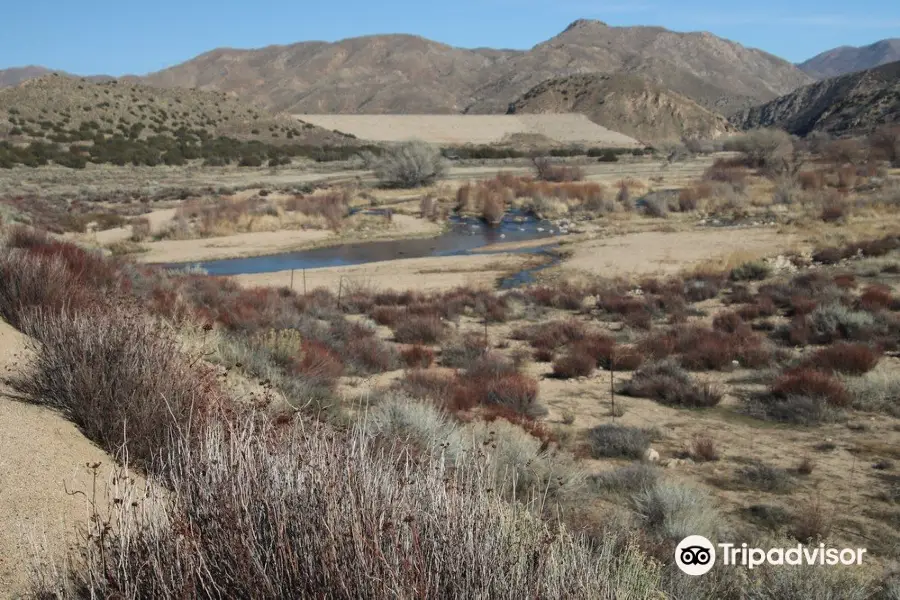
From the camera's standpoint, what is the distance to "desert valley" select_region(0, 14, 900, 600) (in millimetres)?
3047

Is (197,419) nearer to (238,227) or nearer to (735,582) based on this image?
(735,582)

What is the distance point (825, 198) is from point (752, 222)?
365 centimetres

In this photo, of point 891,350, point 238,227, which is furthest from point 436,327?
point 238,227

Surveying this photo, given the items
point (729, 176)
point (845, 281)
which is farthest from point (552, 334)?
point (729, 176)

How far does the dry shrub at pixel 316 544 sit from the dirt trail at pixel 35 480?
0.43 m

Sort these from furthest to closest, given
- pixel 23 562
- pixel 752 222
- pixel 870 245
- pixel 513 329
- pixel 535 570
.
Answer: pixel 752 222
pixel 870 245
pixel 513 329
pixel 23 562
pixel 535 570

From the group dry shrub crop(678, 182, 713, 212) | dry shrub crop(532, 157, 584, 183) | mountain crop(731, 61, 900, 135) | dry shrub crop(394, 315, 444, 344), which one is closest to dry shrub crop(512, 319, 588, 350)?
dry shrub crop(394, 315, 444, 344)

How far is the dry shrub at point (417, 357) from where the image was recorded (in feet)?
42.4

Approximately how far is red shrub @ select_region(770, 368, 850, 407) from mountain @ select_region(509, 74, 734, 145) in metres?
113

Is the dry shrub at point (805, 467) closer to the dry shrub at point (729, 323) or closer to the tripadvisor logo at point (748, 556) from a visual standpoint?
the tripadvisor logo at point (748, 556)

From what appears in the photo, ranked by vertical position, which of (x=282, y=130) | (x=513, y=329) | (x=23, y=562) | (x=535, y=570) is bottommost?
(x=513, y=329)

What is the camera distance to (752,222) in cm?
3431

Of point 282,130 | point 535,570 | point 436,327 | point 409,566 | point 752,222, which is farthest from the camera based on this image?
point 282,130

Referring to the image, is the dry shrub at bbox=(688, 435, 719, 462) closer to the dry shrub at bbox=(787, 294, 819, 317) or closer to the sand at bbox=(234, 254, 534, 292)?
the dry shrub at bbox=(787, 294, 819, 317)
